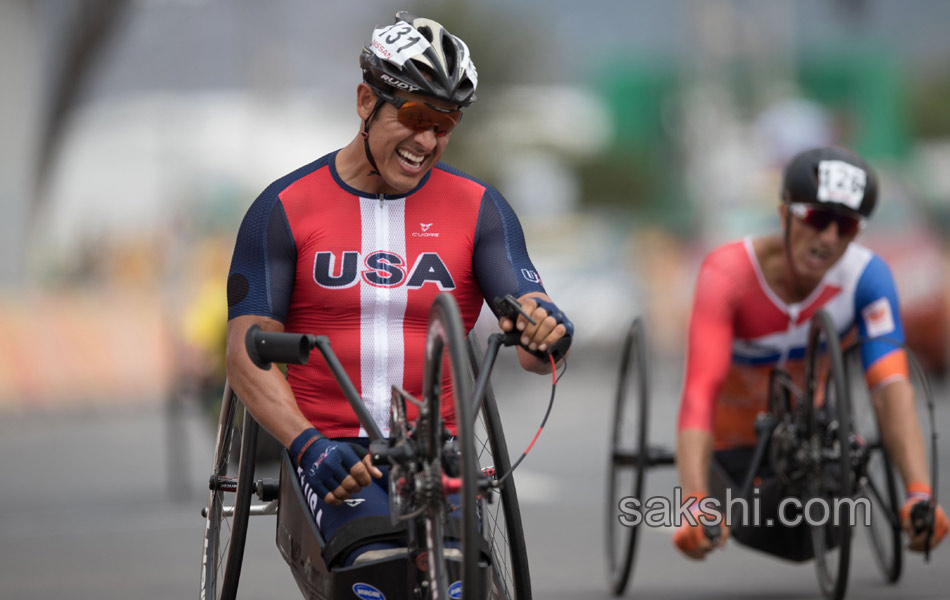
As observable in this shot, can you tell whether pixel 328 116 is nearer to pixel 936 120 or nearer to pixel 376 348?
pixel 936 120

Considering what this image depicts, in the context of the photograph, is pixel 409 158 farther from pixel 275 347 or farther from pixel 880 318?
pixel 880 318

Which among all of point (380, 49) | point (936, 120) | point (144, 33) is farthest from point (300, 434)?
point (936, 120)

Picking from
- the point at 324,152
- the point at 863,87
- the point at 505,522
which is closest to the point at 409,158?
the point at 505,522

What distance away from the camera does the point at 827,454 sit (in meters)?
6.97

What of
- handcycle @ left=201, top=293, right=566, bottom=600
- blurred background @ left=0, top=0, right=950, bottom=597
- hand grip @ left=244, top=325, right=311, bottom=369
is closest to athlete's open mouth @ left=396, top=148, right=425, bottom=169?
handcycle @ left=201, top=293, right=566, bottom=600

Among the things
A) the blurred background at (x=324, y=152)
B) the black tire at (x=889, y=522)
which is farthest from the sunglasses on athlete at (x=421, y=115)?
the blurred background at (x=324, y=152)

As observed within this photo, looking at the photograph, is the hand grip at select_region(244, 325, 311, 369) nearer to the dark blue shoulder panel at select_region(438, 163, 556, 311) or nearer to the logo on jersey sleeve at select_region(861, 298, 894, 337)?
the dark blue shoulder panel at select_region(438, 163, 556, 311)

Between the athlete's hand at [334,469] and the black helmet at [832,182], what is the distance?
2.94 meters

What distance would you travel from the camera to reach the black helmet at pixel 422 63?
197 inches

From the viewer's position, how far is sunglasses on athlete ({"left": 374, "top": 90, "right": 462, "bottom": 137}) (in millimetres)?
5047

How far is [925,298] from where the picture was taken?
18.7 metres

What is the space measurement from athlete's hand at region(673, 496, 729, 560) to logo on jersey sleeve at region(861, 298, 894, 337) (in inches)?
47.7

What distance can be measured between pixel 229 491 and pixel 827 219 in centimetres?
283

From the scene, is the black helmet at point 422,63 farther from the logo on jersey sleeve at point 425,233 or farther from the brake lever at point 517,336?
the brake lever at point 517,336
